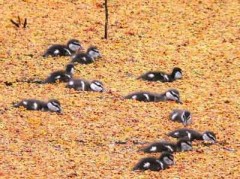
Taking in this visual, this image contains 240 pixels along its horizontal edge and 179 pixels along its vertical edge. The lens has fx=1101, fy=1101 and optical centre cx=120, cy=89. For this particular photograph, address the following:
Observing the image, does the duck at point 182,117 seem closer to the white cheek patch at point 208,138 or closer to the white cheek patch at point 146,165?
the white cheek patch at point 208,138

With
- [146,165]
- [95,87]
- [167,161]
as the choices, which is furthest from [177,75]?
[146,165]

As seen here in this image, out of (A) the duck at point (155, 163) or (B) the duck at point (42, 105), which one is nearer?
(A) the duck at point (155, 163)

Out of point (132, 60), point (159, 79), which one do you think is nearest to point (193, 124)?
point (159, 79)

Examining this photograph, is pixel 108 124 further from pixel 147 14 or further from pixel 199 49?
pixel 147 14

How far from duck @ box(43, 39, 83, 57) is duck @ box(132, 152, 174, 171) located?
5324 millimetres

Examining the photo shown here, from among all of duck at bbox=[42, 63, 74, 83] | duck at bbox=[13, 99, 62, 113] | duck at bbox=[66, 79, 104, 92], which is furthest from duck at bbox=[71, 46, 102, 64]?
duck at bbox=[13, 99, 62, 113]

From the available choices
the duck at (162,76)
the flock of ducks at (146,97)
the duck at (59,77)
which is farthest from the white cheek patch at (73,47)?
the duck at (162,76)

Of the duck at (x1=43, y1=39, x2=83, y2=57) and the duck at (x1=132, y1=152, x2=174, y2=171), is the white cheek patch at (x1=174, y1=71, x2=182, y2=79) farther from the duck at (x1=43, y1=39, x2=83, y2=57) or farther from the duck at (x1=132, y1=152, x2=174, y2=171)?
the duck at (x1=132, y1=152, x2=174, y2=171)

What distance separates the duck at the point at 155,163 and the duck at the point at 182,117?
172 cm

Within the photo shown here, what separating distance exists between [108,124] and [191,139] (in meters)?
1.32

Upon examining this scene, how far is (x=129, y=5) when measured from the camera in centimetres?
2095

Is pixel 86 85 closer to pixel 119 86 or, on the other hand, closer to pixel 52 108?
pixel 119 86

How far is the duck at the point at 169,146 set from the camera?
14.1 metres

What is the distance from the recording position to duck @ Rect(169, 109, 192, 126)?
602 inches
